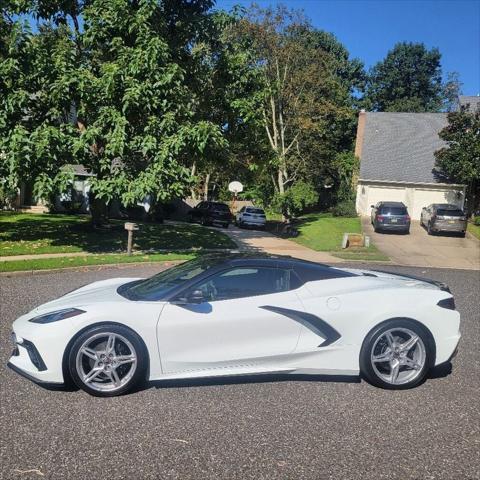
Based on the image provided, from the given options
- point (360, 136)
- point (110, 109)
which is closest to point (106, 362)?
point (110, 109)

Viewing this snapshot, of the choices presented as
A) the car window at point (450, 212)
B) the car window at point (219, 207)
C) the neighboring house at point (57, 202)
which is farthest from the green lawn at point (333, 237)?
the neighboring house at point (57, 202)

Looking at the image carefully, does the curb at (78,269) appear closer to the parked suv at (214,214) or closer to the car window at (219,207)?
the parked suv at (214,214)

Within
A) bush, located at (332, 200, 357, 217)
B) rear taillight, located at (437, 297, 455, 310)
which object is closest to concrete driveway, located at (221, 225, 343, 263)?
rear taillight, located at (437, 297, 455, 310)

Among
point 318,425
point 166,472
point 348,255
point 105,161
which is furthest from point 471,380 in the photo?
point 348,255

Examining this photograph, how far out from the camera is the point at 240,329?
16.2ft

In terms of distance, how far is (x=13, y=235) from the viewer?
18.4m

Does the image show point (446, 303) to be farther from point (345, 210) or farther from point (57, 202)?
point (345, 210)

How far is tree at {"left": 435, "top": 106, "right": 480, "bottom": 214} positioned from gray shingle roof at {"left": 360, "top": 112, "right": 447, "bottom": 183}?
194cm

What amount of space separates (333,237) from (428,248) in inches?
171

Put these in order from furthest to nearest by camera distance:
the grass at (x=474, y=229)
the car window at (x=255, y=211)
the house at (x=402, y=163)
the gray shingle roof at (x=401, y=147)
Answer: the gray shingle roof at (x=401, y=147)
the house at (x=402, y=163)
the car window at (x=255, y=211)
the grass at (x=474, y=229)

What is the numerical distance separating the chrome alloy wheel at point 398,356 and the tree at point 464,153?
30.6 m

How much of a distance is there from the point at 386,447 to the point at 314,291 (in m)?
1.67

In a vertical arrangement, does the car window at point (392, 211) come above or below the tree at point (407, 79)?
below

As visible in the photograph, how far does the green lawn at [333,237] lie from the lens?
64.0 ft
